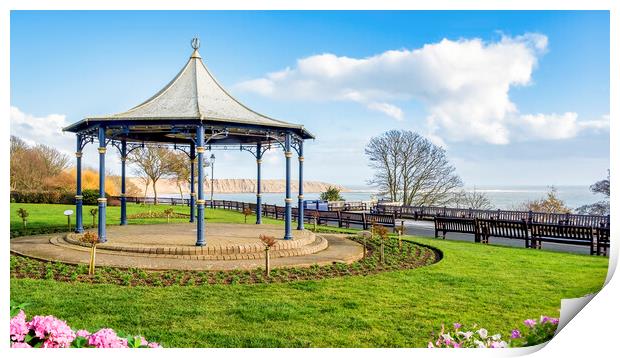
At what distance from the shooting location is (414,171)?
33.2 meters

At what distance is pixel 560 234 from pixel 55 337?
14.2 metres

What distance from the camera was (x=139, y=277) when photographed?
27.7 feet

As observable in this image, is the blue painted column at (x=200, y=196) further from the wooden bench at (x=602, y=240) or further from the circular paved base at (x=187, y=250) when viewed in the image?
the wooden bench at (x=602, y=240)

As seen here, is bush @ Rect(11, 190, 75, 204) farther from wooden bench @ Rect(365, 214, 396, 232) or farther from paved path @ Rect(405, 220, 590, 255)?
paved path @ Rect(405, 220, 590, 255)

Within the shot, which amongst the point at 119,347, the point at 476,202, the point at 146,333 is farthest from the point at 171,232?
the point at 476,202

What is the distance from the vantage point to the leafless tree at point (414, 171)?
109 feet

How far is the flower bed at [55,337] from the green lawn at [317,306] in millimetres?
1083

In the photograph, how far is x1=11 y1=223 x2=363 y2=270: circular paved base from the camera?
976 centimetres

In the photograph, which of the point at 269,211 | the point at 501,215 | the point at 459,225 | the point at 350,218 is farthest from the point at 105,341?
the point at 269,211

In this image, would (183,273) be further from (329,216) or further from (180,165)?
(180,165)

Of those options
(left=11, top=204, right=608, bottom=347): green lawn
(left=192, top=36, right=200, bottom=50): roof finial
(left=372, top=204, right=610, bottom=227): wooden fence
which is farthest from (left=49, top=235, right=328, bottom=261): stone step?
(left=372, top=204, right=610, bottom=227): wooden fence

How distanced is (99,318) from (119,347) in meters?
2.00

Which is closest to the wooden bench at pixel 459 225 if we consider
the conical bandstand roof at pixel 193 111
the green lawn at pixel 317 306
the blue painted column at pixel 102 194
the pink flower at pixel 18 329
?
the conical bandstand roof at pixel 193 111
